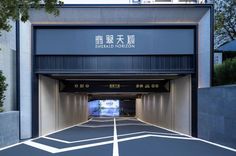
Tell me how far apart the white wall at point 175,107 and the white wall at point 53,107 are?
20.2 feet

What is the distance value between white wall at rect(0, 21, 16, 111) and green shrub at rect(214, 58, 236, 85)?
8396 millimetres

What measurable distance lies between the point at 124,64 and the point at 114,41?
1110 mm

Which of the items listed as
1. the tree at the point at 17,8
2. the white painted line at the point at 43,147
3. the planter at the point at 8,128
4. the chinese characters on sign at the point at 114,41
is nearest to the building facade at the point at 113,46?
the chinese characters on sign at the point at 114,41

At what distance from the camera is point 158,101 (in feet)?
96.6

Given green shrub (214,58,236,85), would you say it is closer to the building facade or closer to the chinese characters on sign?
the building facade

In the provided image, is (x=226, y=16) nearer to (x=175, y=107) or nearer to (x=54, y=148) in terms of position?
(x=175, y=107)

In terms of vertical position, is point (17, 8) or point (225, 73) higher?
point (17, 8)

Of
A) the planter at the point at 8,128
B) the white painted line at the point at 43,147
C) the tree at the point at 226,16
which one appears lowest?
the white painted line at the point at 43,147

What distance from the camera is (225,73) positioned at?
16391mm

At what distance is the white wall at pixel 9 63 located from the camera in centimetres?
1597

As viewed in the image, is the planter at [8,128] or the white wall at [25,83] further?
the white wall at [25,83]

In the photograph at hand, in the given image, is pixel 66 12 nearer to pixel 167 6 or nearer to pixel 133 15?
pixel 133 15

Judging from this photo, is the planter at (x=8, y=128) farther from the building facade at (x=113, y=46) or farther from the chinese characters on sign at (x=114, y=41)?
the chinese characters on sign at (x=114, y=41)

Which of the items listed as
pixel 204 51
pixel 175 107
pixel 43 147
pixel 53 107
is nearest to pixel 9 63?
pixel 43 147
